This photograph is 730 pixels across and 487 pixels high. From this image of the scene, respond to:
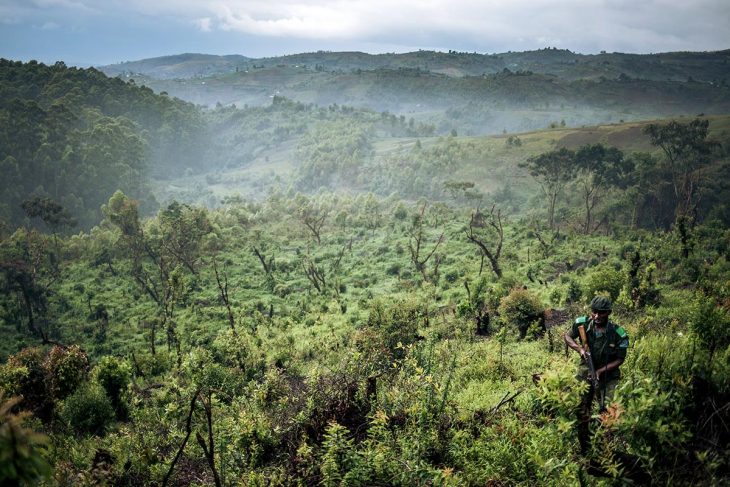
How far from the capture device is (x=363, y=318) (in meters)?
22.0

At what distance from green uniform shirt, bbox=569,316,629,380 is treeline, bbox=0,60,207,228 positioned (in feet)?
211

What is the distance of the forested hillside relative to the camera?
579 centimetres

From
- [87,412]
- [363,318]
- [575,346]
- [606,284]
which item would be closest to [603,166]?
[606,284]

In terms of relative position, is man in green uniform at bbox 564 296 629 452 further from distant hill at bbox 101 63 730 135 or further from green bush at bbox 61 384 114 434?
distant hill at bbox 101 63 730 135

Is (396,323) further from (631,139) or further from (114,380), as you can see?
(631,139)

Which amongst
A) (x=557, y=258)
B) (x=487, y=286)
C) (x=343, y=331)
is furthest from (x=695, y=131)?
(x=343, y=331)

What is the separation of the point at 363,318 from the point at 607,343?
16.2 meters

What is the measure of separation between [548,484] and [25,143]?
75.2 meters

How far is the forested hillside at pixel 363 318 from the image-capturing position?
19.0ft

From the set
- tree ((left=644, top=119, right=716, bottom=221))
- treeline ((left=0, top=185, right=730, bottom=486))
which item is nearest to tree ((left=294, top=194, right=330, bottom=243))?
treeline ((left=0, top=185, right=730, bottom=486))

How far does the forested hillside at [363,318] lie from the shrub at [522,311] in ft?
0.28

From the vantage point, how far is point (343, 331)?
2059cm

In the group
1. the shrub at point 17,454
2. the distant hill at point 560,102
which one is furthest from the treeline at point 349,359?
the distant hill at point 560,102

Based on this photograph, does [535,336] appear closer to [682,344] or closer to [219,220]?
[682,344]
